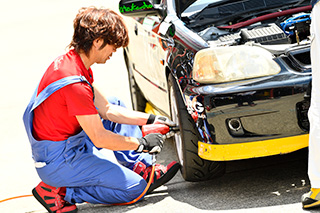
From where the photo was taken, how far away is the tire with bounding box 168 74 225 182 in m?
4.10

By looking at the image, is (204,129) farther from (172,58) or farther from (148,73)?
(148,73)

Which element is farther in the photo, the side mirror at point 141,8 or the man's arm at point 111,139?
the side mirror at point 141,8

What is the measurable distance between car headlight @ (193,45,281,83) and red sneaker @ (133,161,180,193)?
81 cm

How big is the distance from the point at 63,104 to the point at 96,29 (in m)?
0.54

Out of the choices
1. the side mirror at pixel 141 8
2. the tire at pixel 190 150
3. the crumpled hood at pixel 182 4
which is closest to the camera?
the tire at pixel 190 150

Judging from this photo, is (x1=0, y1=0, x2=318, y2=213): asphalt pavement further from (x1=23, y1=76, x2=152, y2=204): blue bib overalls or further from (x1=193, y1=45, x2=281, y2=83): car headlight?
(x1=193, y1=45, x2=281, y2=83): car headlight

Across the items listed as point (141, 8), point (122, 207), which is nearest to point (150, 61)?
point (141, 8)

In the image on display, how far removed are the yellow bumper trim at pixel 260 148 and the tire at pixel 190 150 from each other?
261 millimetres

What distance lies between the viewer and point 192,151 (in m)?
4.13

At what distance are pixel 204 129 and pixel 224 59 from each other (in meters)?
0.47

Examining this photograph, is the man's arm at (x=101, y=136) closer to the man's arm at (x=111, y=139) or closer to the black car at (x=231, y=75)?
the man's arm at (x=111, y=139)

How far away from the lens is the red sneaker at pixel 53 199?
165 inches

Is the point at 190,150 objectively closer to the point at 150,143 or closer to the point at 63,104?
the point at 150,143

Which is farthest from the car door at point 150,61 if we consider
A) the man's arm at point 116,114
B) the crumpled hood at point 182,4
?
the man's arm at point 116,114
